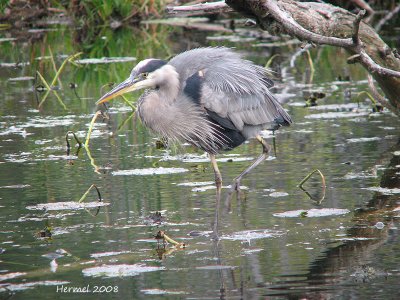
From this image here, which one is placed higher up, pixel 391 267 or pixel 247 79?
pixel 247 79

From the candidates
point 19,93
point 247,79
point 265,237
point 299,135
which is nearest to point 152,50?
point 19,93

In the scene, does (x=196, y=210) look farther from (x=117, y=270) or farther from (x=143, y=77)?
(x=117, y=270)

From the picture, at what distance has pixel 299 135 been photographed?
8711 millimetres

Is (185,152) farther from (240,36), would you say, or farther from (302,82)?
(240,36)

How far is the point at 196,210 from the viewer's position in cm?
639

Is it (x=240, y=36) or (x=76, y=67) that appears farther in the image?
(x=240, y=36)

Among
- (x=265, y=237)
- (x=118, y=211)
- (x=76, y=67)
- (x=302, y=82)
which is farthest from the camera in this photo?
(x=76, y=67)

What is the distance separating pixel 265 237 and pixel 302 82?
6.09 metres

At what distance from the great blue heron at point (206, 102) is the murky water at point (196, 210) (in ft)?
1.54

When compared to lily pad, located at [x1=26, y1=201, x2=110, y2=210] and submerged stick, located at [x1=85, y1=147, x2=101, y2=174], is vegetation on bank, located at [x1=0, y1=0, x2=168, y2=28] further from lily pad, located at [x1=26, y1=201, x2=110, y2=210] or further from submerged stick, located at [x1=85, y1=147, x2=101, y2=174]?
lily pad, located at [x1=26, y1=201, x2=110, y2=210]

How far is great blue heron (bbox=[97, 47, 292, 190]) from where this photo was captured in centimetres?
650

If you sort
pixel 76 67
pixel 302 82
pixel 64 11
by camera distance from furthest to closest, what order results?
pixel 64 11, pixel 76 67, pixel 302 82

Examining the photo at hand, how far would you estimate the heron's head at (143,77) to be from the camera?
20.4 feet

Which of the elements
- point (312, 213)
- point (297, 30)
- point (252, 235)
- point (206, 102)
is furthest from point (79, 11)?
point (252, 235)
